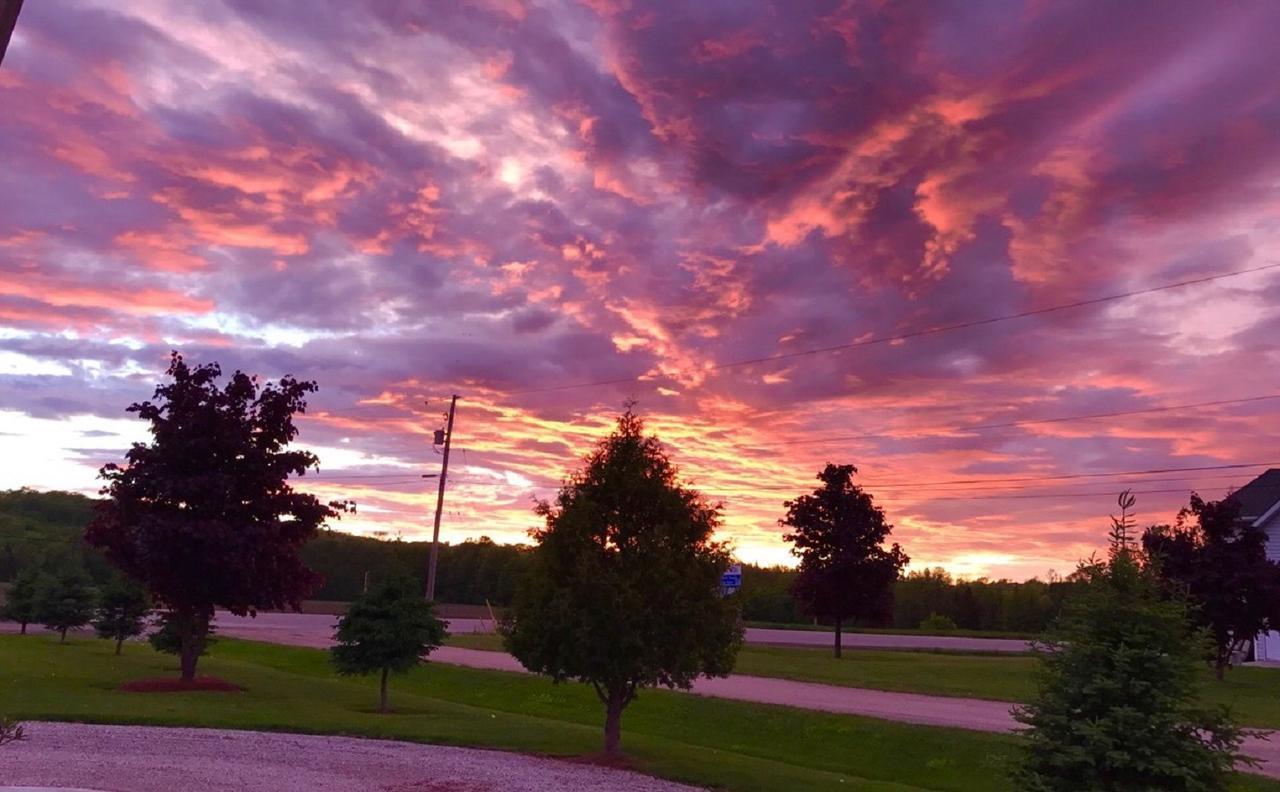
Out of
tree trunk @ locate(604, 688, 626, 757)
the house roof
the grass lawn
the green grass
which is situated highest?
the house roof

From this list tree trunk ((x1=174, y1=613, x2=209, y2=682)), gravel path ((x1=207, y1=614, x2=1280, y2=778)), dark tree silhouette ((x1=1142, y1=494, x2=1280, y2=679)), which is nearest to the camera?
gravel path ((x1=207, y1=614, x2=1280, y2=778))

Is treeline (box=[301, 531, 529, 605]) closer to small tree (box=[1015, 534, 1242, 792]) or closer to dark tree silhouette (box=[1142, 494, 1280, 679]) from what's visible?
dark tree silhouette (box=[1142, 494, 1280, 679])

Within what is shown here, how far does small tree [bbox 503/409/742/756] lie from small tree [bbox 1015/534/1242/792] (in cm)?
722

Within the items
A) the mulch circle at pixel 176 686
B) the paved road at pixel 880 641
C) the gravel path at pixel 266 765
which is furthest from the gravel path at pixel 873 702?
the paved road at pixel 880 641

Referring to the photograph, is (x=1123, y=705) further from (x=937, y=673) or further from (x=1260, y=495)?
(x=1260, y=495)

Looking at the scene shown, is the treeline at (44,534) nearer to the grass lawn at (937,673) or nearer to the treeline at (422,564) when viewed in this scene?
the treeline at (422,564)

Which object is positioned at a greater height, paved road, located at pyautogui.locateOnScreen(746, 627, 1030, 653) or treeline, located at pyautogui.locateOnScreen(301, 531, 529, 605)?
treeline, located at pyautogui.locateOnScreen(301, 531, 529, 605)

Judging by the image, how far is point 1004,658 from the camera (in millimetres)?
44531

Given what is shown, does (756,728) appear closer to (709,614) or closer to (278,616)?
(709,614)

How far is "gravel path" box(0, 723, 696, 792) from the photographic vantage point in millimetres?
13211

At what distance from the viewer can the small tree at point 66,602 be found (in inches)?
1694

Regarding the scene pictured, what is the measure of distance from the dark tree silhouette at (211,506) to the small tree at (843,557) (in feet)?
72.3

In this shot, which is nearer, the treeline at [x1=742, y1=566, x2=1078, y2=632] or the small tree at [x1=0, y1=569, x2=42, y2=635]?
the small tree at [x1=0, y1=569, x2=42, y2=635]

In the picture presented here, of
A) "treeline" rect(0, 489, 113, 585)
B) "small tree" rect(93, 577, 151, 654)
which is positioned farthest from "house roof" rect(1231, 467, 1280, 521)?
"treeline" rect(0, 489, 113, 585)
